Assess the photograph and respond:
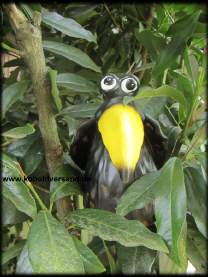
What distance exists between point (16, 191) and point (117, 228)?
0.34 ft

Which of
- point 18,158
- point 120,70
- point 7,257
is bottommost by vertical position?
point 7,257

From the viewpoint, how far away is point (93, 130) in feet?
1.41

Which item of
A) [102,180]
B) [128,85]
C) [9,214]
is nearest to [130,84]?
[128,85]

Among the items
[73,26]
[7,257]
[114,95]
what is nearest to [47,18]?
[73,26]

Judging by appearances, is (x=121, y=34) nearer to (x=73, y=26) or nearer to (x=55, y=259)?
(x=73, y=26)

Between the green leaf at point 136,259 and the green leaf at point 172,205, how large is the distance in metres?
0.04

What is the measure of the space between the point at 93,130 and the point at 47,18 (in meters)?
0.16

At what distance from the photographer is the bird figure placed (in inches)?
15.3

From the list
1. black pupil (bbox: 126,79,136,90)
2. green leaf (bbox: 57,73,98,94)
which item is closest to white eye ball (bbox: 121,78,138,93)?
black pupil (bbox: 126,79,136,90)

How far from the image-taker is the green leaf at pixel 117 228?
0.35 metres

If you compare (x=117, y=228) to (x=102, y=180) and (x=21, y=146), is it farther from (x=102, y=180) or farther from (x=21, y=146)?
(x=21, y=146)

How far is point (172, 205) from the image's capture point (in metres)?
0.37

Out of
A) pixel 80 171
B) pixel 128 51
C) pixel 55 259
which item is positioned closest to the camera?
pixel 55 259

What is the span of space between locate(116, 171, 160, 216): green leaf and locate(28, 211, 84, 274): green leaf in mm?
59
